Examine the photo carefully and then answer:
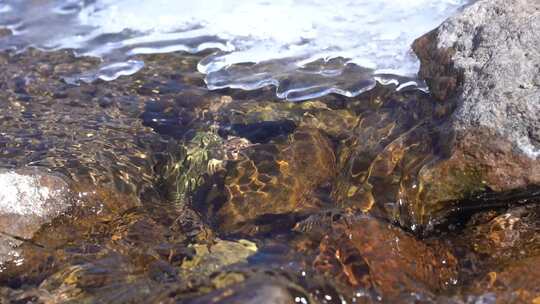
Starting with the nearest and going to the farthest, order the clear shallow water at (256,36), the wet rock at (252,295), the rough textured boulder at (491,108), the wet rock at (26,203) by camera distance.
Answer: the wet rock at (252,295) < the rough textured boulder at (491,108) < the wet rock at (26,203) < the clear shallow water at (256,36)

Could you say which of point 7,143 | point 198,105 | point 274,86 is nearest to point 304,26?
point 274,86

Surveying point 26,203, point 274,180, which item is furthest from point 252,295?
point 26,203

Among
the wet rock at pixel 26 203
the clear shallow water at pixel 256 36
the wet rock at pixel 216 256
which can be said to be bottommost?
the wet rock at pixel 216 256

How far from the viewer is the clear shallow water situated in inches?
194

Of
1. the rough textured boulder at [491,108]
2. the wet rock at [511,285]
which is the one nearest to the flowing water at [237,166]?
the wet rock at [511,285]

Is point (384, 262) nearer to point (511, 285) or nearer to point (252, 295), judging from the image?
point (511, 285)

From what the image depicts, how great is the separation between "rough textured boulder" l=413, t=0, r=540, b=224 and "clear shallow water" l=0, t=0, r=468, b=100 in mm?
755

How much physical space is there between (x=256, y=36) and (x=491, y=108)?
2.79 m

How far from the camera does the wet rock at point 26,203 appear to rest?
3.40 metres

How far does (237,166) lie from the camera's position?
418 cm

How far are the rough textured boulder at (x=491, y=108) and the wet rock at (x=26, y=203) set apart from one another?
216 centimetres

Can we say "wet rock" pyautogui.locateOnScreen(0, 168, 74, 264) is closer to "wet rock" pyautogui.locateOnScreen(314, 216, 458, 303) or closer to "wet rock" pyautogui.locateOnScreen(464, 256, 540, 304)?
"wet rock" pyautogui.locateOnScreen(314, 216, 458, 303)

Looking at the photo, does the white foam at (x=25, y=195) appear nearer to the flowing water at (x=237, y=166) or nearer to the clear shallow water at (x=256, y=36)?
the flowing water at (x=237, y=166)

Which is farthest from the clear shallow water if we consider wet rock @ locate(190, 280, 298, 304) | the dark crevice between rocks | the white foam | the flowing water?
wet rock @ locate(190, 280, 298, 304)
